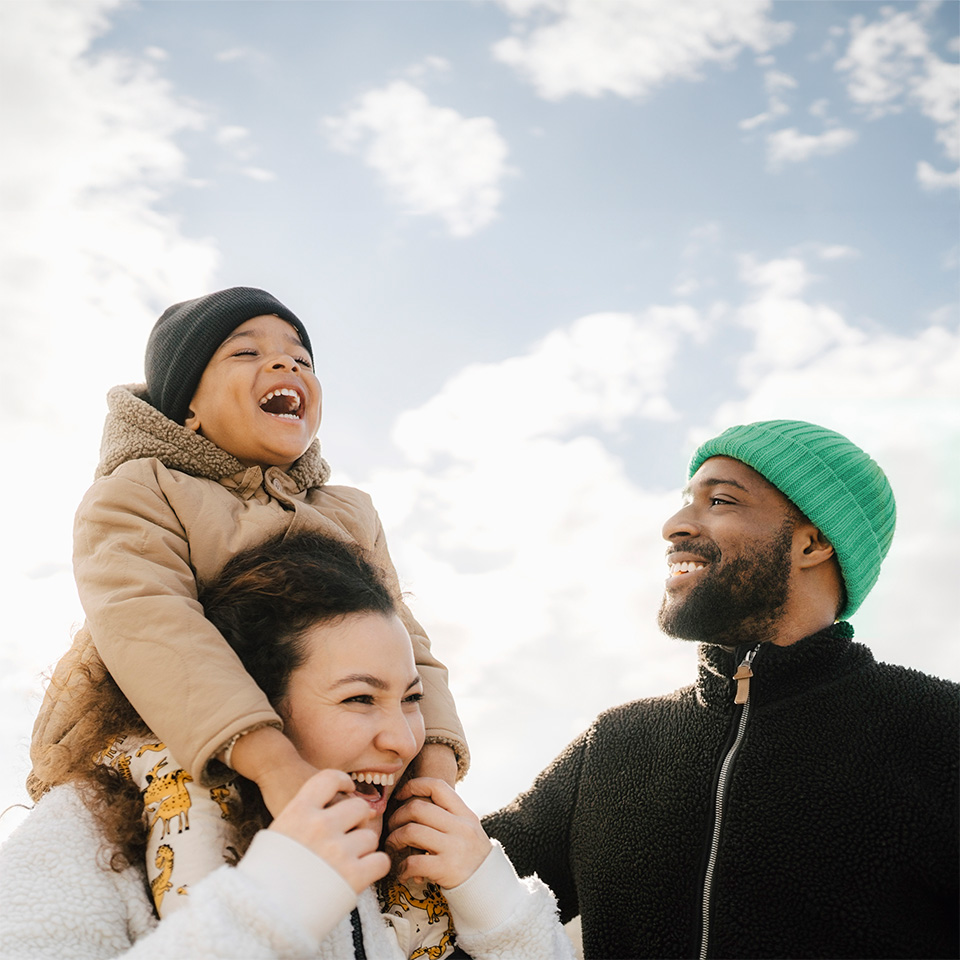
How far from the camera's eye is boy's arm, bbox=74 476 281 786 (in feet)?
6.07

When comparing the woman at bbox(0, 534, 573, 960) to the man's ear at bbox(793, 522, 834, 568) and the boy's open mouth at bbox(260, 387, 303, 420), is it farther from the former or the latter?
the man's ear at bbox(793, 522, 834, 568)

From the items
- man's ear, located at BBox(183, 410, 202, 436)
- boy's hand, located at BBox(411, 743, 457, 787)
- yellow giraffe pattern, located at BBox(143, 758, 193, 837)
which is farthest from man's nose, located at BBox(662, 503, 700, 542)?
yellow giraffe pattern, located at BBox(143, 758, 193, 837)

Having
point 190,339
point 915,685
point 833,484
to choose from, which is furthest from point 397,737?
point 833,484

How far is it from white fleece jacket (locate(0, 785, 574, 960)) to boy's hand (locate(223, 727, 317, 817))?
0.13m

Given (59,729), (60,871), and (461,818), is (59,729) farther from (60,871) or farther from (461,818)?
(461,818)

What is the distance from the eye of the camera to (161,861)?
1.81 metres

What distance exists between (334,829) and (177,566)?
82 cm

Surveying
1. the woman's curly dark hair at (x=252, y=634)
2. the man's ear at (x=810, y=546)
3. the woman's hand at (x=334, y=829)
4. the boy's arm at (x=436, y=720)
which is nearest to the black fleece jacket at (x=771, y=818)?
the man's ear at (x=810, y=546)

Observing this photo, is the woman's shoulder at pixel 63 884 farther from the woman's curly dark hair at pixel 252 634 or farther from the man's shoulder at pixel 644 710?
the man's shoulder at pixel 644 710

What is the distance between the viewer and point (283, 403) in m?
2.67

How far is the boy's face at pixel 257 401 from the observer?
2.60 m

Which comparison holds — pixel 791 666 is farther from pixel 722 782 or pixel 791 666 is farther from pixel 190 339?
pixel 190 339

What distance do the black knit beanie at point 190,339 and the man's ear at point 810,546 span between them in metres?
1.96

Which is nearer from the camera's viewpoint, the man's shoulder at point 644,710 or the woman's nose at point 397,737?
the woman's nose at point 397,737
